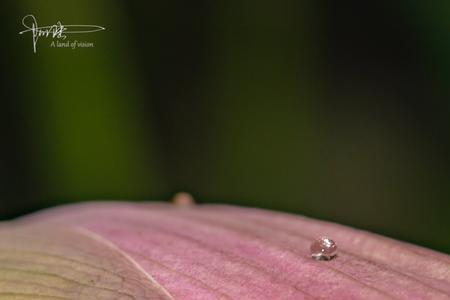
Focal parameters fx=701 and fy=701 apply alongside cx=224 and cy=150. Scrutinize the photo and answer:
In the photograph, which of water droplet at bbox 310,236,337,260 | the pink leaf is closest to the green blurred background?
the pink leaf

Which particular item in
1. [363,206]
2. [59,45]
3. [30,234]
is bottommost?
[363,206]

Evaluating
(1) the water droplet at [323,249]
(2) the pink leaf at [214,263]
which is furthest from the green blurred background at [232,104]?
(1) the water droplet at [323,249]

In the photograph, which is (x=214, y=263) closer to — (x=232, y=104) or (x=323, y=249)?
(x=323, y=249)

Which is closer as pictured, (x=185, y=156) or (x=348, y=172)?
(x=348, y=172)

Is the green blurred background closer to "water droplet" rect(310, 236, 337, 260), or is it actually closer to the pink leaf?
the pink leaf

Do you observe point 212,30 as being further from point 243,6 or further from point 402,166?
point 402,166

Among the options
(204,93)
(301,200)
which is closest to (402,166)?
(301,200)

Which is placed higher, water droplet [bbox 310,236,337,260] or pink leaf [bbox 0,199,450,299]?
water droplet [bbox 310,236,337,260]
